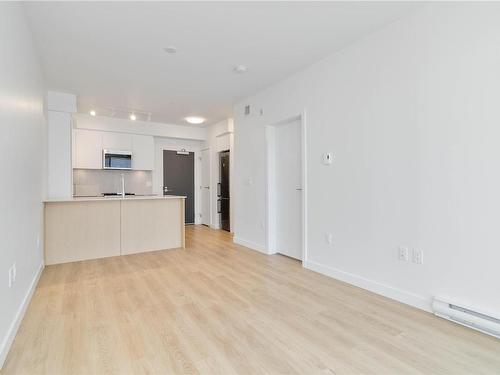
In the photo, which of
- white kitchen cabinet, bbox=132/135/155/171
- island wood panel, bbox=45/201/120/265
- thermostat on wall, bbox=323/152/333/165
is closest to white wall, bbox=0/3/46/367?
island wood panel, bbox=45/201/120/265

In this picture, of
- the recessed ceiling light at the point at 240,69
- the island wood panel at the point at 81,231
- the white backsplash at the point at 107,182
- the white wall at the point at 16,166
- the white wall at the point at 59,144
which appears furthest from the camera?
the white backsplash at the point at 107,182

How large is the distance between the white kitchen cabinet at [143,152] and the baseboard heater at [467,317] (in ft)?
20.1

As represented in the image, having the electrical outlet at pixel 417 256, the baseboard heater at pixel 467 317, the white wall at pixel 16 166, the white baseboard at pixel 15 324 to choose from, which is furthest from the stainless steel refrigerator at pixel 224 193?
the baseboard heater at pixel 467 317

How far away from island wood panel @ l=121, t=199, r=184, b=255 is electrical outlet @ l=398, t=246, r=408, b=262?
3.48m

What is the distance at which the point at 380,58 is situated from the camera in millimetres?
2797

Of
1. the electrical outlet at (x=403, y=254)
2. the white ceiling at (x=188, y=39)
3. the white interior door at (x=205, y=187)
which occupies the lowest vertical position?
the electrical outlet at (x=403, y=254)

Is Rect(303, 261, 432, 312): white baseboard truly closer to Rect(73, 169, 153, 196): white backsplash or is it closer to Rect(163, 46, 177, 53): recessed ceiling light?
Rect(163, 46, 177, 53): recessed ceiling light

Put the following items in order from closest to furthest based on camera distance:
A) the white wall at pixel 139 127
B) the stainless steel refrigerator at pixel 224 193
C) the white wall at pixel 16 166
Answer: the white wall at pixel 16 166 < the white wall at pixel 139 127 < the stainless steel refrigerator at pixel 224 193

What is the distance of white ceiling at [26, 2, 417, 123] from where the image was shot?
246 cm

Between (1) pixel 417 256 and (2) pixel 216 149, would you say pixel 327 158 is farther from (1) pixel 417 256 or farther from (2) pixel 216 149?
(2) pixel 216 149

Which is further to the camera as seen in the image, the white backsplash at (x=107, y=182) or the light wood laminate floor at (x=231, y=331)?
the white backsplash at (x=107, y=182)

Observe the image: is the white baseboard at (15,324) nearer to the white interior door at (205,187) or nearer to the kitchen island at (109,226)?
the kitchen island at (109,226)

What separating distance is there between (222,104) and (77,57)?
2480mm

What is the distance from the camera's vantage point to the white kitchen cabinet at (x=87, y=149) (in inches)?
236
